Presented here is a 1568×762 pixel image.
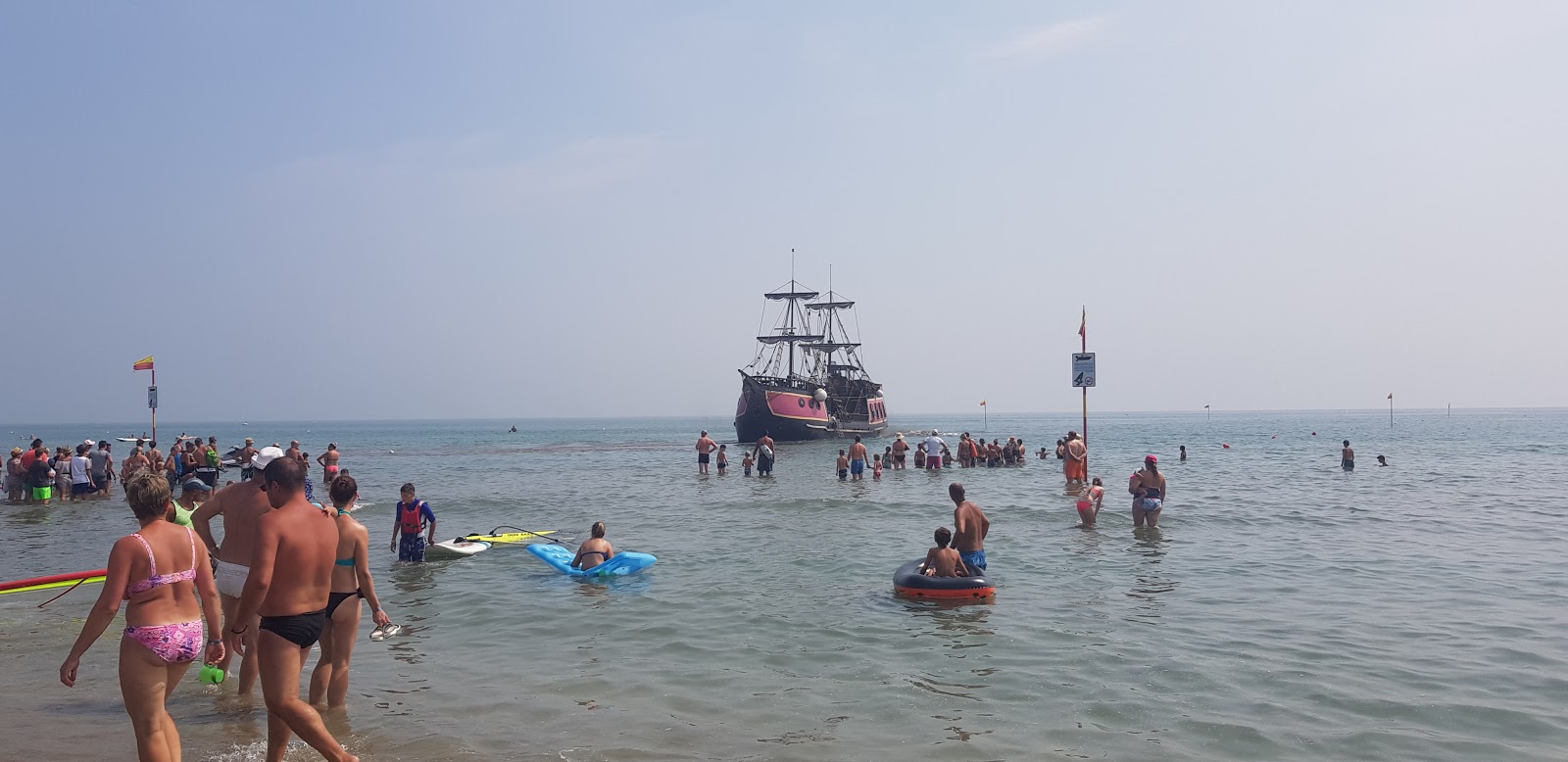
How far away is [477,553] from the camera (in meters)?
14.1

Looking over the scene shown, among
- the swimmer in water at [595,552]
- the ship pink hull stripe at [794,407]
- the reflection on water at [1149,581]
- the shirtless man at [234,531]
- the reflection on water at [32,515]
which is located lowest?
the reflection on water at [32,515]

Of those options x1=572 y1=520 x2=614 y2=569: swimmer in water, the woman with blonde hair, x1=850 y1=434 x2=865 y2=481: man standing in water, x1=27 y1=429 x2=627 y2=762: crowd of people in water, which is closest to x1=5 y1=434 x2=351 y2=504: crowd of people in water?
x1=572 y1=520 x2=614 y2=569: swimmer in water

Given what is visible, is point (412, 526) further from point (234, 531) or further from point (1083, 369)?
point (1083, 369)

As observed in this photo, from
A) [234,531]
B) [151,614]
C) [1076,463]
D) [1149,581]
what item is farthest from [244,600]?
[1076,463]

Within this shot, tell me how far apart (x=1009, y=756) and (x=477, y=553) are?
401 inches

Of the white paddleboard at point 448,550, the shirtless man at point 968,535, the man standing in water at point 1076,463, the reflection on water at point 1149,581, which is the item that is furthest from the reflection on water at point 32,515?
the man standing in water at point 1076,463

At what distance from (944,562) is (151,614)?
300 inches

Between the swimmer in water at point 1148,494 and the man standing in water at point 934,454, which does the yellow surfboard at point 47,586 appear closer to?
the swimmer in water at point 1148,494

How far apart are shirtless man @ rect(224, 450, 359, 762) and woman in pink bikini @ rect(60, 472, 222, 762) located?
0.87ft

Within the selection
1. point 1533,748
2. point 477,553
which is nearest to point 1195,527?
point 1533,748

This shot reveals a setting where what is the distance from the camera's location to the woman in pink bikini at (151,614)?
4.31 m

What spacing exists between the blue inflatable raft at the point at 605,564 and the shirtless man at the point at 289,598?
709 cm

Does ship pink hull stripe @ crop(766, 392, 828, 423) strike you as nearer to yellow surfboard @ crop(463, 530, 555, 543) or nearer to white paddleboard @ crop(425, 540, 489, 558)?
yellow surfboard @ crop(463, 530, 555, 543)

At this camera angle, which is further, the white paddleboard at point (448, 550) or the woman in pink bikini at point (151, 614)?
the white paddleboard at point (448, 550)
